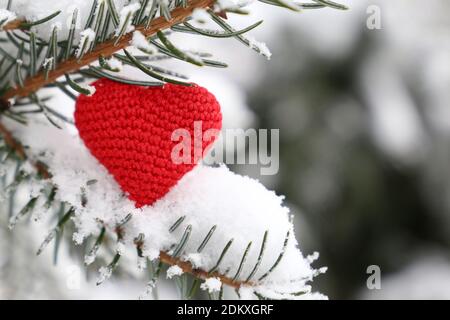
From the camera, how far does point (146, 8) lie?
0.42 meters

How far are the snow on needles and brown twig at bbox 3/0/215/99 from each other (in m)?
0.09

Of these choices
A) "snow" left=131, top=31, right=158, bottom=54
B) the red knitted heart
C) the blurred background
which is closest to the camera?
"snow" left=131, top=31, right=158, bottom=54

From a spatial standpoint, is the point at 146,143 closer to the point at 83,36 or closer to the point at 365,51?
the point at 83,36

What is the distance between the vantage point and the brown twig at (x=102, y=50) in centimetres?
41

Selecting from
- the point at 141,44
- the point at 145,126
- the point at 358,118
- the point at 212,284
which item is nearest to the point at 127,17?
the point at 141,44

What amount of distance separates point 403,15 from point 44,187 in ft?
8.20

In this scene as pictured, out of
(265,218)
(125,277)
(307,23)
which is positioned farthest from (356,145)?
(265,218)

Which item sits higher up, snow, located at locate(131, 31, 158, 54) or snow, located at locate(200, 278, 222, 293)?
snow, located at locate(131, 31, 158, 54)

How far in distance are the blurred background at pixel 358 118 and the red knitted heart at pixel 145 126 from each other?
1969 millimetres

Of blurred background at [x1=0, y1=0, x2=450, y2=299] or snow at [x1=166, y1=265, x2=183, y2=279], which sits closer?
snow at [x1=166, y1=265, x2=183, y2=279]

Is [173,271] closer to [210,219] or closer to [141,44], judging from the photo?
[210,219]

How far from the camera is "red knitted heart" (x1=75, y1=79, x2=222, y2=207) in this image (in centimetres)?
49

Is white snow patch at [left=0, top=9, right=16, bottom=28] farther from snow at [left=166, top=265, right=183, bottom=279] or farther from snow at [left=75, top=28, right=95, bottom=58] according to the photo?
snow at [left=166, top=265, right=183, bottom=279]

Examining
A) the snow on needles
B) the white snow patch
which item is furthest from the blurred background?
the white snow patch
